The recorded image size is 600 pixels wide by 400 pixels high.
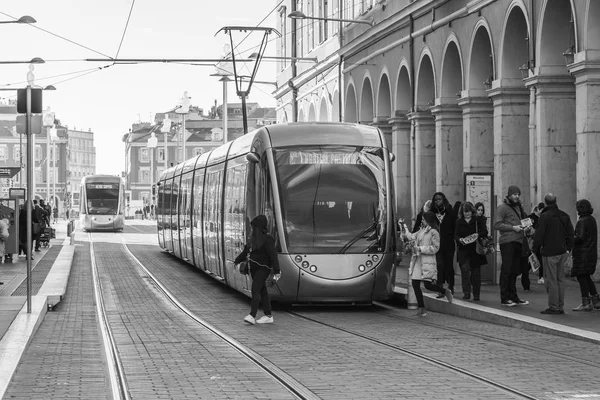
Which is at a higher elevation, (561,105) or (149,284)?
(561,105)

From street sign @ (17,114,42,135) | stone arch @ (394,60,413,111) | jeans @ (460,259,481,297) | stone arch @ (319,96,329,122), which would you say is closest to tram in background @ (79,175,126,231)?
stone arch @ (319,96,329,122)

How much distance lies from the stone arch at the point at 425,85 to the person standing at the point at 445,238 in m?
15.3

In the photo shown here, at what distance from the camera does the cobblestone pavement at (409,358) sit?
35.7 ft

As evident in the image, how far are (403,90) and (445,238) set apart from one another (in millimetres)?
18824

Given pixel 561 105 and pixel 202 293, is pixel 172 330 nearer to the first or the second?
pixel 202 293

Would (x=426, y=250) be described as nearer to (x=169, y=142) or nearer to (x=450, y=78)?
(x=450, y=78)

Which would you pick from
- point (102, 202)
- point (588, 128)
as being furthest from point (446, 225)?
point (102, 202)

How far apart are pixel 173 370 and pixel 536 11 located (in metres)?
15.6

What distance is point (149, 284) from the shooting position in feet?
91.2

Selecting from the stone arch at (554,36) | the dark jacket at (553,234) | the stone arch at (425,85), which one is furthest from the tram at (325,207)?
the stone arch at (425,85)

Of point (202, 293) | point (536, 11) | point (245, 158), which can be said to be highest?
point (536, 11)

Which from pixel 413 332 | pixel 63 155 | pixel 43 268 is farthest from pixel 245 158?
pixel 63 155

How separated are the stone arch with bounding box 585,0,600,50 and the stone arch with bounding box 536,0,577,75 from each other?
212cm

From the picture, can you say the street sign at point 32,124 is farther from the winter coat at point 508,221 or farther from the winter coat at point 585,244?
the winter coat at point 585,244
